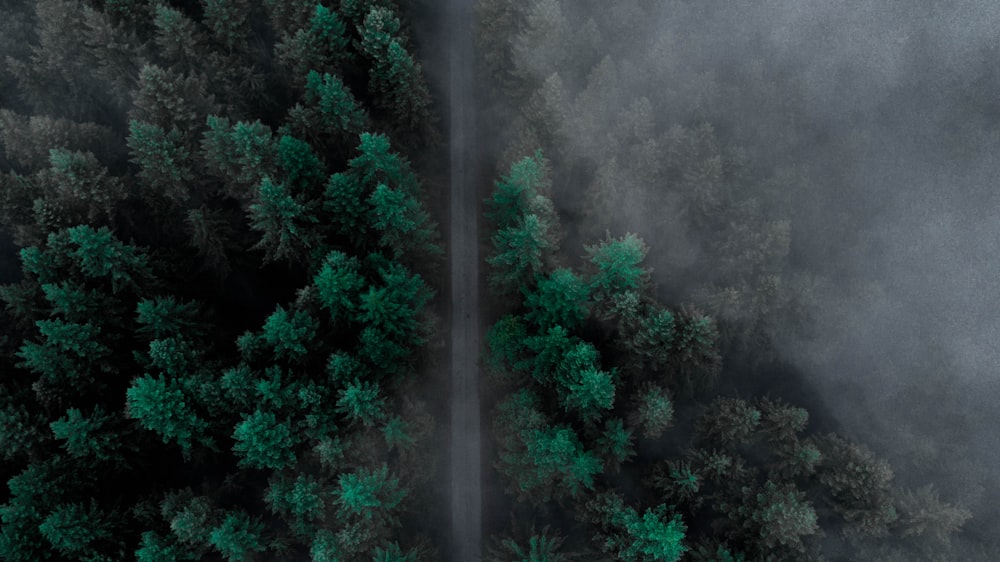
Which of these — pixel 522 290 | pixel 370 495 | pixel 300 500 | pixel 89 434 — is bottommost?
pixel 89 434

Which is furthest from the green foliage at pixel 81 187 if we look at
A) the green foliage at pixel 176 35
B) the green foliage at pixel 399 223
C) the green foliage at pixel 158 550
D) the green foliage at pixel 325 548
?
the green foliage at pixel 325 548

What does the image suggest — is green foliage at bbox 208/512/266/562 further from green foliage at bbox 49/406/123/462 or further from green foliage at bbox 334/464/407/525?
green foliage at bbox 49/406/123/462

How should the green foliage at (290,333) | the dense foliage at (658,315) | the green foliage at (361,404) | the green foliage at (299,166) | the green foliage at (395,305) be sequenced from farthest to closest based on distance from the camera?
1. the green foliage at (299,166)
2. the green foliage at (395,305)
3. the green foliage at (290,333)
4. the dense foliage at (658,315)
5. the green foliage at (361,404)

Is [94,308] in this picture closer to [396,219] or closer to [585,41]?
[396,219]

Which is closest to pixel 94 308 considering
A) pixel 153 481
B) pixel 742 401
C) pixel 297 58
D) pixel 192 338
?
pixel 192 338

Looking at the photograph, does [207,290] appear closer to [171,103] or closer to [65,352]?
[65,352]

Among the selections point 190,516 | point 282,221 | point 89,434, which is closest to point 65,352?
point 89,434

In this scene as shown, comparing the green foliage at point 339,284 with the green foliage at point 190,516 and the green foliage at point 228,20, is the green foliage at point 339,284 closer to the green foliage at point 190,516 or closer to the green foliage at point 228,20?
the green foliage at point 190,516
